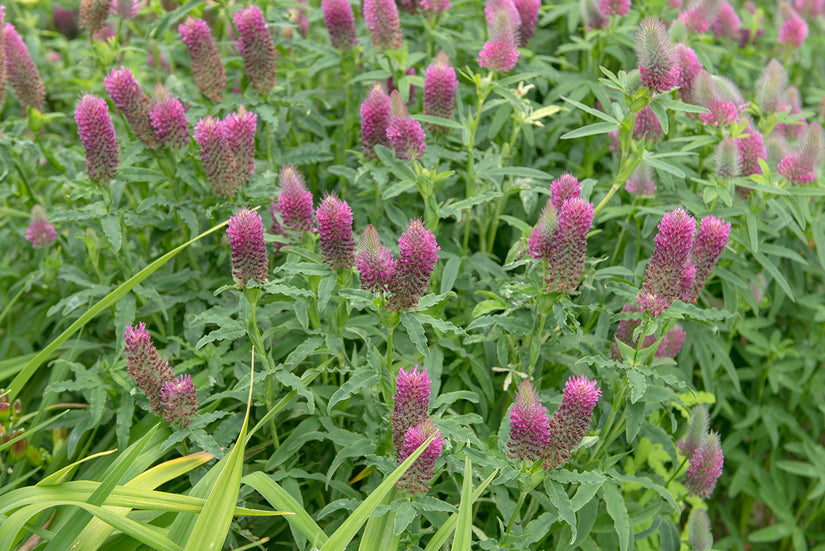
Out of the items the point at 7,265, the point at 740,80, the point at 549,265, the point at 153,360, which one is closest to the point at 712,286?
the point at 549,265

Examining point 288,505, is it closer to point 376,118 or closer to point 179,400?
point 179,400

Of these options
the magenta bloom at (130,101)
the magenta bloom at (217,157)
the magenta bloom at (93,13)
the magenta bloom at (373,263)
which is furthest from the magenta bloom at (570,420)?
the magenta bloom at (93,13)

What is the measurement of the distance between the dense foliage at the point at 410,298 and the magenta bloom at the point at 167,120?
0.01 metres

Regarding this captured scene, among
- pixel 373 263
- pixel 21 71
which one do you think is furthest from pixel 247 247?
pixel 21 71

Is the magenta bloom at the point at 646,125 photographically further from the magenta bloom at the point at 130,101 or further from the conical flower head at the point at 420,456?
the magenta bloom at the point at 130,101

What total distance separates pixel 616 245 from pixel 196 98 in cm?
208

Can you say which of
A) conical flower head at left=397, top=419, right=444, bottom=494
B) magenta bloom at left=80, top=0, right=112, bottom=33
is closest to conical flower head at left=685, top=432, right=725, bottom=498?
conical flower head at left=397, top=419, right=444, bottom=494

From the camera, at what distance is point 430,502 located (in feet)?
7.65

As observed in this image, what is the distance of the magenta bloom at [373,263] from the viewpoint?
2.32m

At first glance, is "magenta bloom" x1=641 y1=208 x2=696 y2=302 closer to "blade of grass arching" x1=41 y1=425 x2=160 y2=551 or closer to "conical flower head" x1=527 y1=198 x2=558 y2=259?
"conical flower head" x1=527 y1=198 x2=558 y2=259

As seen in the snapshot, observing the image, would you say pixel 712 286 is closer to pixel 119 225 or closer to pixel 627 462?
pixel 627 462

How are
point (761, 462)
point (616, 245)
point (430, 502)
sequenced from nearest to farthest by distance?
point (430, 502) → point (616, 245) → point (761, 462)

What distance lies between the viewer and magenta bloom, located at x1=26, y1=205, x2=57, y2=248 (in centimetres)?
329

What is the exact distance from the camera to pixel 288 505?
241 centimetres
